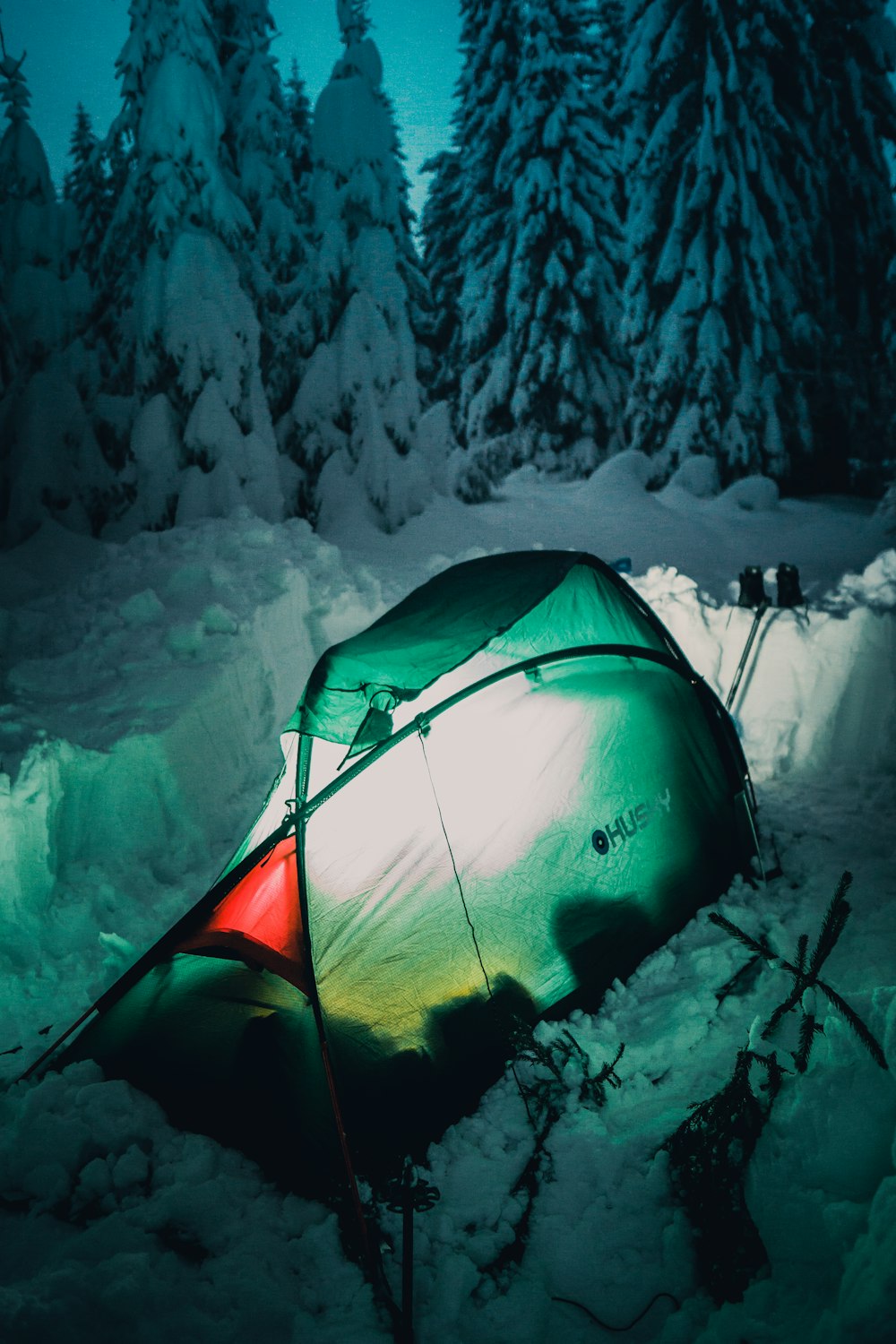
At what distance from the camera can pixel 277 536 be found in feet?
26.6

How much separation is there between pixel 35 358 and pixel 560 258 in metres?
11.9

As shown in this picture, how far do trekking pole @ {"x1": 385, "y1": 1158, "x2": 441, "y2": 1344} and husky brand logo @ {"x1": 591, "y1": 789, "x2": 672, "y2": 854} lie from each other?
65.6 inches

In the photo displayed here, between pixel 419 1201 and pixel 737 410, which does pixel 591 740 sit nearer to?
pixel 419 1201

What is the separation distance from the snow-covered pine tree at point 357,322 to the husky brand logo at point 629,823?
8.50m

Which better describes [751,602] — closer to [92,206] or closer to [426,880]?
[426,880]

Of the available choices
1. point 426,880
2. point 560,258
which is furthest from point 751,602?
point 560,258

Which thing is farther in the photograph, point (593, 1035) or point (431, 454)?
point (431, 454)

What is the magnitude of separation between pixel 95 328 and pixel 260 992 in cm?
1560

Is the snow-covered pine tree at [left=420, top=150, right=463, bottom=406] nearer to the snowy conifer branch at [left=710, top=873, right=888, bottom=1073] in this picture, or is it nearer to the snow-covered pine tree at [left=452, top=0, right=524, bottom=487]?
the snow-covered pine tree at [left=452, top=0, right=524, bottom=487]

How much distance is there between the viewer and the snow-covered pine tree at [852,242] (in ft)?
47.2

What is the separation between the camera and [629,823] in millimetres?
3734

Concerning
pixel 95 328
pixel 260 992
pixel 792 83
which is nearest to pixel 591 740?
pixel 260 992

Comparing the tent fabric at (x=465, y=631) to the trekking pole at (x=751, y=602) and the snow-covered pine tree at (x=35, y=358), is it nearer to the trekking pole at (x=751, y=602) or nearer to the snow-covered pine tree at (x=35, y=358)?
the trekking pole at (x=751, y=602)

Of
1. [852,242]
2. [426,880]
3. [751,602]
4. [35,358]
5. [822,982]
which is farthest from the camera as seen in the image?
[852,242]
